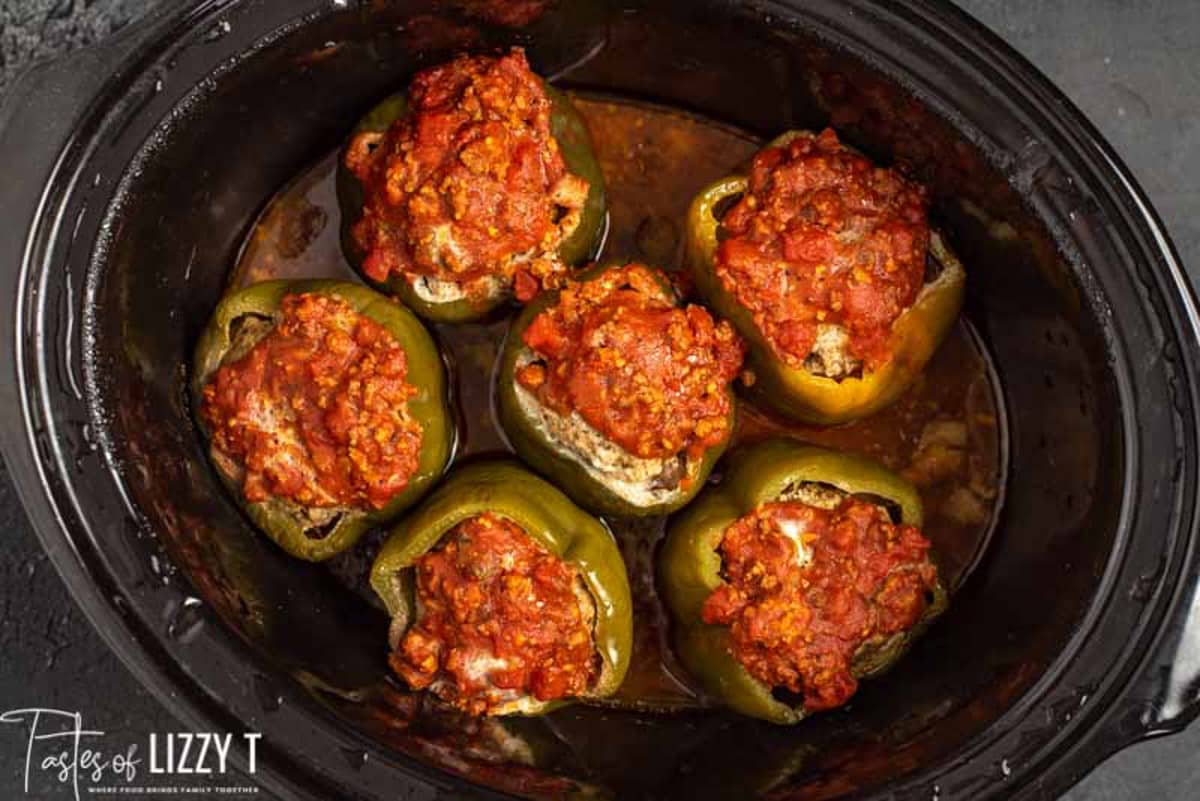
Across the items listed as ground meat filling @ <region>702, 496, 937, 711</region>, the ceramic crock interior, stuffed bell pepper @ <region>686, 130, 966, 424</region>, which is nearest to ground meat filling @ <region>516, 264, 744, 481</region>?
stuffed bell pepper @ <region>686, 130, 966, 424</region>

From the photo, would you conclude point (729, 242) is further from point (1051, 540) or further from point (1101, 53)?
point (1101, 53)

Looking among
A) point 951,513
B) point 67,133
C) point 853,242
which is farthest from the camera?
point 951,513

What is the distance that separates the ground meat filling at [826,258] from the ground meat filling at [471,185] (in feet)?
1.22

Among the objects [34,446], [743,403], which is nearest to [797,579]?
[743,403]

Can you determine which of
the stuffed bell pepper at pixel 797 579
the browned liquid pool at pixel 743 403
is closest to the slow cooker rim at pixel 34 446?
the browned liquid pool at pixel 743 403

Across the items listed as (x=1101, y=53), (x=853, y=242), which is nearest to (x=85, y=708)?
(x=853, y=242)

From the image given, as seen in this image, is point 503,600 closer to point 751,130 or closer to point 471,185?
point 471,185

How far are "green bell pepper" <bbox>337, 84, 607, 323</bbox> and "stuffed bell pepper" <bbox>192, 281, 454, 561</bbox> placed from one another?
0.15 ft

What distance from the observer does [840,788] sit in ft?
8.43

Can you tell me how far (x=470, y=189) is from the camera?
265 cm

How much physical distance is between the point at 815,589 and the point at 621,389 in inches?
21.6

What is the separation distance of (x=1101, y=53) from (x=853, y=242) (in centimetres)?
99

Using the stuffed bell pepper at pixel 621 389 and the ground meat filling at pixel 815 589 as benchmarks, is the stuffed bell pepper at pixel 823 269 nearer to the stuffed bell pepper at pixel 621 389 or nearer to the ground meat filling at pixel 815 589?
the stuffed bell pepper at pixel 621 389

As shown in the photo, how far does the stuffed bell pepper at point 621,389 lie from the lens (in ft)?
8.59
